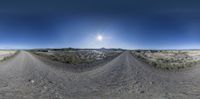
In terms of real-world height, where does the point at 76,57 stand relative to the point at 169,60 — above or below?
above

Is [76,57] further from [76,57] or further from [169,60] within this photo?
[169,60]

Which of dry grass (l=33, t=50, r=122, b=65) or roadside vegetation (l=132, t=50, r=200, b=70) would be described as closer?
roadside vegetation (l=132, t=50, r=200, b=70)

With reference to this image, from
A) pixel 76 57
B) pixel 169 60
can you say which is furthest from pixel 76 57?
pixel 169 60

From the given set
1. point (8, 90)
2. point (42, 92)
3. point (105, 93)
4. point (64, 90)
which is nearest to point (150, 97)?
point (105, 93)

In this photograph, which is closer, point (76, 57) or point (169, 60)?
point (169, 60)

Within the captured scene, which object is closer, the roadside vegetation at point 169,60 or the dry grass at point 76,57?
the roadside vegetation at point 169,60

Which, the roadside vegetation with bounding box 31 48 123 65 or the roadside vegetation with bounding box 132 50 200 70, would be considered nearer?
the roadside vegetation with bounding box 132 50 200 70

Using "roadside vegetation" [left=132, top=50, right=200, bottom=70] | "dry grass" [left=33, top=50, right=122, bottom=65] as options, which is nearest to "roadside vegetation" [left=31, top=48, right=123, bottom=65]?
"dry grass" [left=33, top=50, right=122, bottom=65]

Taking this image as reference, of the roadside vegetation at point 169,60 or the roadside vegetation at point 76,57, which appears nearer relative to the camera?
the roadside vegetation at point 169,60

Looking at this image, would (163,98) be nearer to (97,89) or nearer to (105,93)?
(105,93)

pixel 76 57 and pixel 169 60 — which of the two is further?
pixel 76 57

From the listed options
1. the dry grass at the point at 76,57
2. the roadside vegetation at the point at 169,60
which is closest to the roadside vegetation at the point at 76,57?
the dry grass at the point at 76,57

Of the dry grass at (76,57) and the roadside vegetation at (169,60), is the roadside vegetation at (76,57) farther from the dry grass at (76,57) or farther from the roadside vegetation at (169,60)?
the roadside vegetation at (169,60)

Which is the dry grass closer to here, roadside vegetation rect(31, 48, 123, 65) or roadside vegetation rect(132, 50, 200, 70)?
roadside vegetation rect(31, 48, 123, 65)
